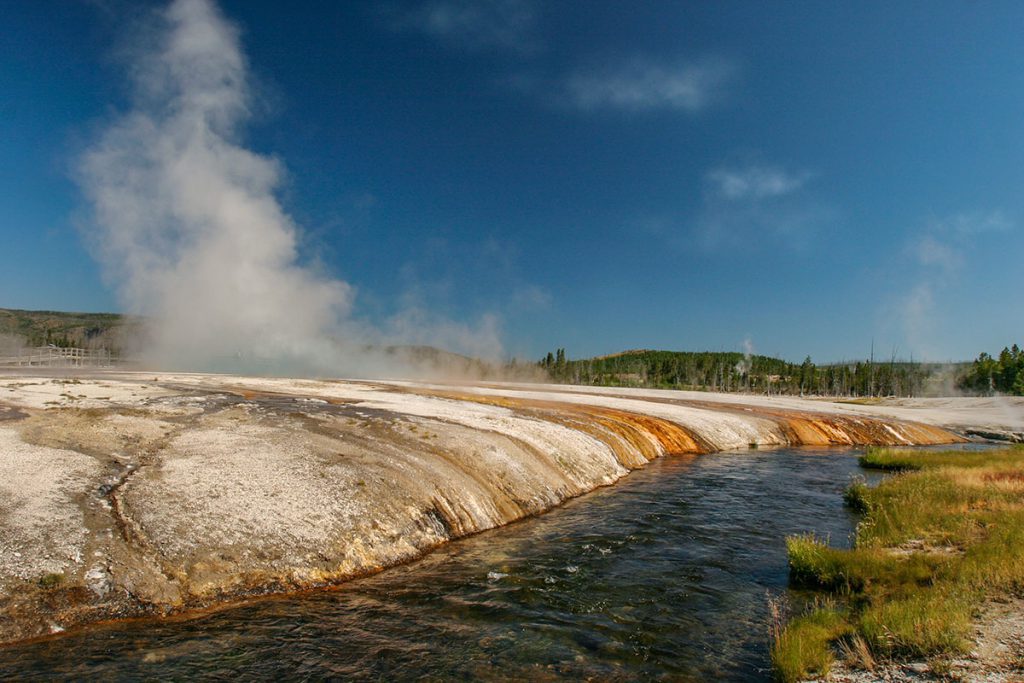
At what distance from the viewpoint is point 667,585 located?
12.4 m

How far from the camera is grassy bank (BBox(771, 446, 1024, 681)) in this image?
Answer: 8062mm

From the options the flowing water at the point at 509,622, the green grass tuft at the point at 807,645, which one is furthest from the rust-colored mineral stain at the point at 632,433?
the green grass tuft at the point at 807,645

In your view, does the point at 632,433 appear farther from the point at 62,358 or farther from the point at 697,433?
the point at 62,358

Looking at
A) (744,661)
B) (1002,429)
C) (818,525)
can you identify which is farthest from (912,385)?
(744,661)

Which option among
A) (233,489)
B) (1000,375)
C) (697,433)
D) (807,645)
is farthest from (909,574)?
(1000,375)

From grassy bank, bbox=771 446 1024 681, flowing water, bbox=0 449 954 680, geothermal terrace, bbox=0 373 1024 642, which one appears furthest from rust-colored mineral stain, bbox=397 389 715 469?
flowing water, bbox=0 449 954 680

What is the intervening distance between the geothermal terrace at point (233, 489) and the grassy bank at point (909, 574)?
357 inches

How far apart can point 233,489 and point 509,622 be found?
27.5ft

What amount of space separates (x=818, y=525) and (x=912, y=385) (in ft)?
684

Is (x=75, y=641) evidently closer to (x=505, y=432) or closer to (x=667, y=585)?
(x=667, y=585)

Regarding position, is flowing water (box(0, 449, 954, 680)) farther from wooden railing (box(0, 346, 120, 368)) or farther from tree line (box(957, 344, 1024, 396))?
tree line (box(957, 344, 1024, 396))

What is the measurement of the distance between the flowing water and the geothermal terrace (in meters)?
0.82

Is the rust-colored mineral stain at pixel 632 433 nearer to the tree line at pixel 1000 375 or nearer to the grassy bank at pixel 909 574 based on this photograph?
the grassy bank at pixel 909 574

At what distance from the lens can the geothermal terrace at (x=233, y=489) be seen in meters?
10.4
